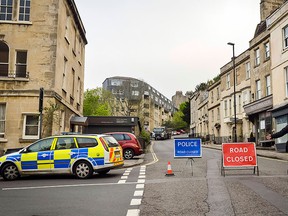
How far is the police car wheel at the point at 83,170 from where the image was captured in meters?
12.1

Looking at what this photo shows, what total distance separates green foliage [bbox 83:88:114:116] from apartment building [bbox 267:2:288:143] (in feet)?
133

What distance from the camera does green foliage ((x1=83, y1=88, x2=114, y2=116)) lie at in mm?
64250

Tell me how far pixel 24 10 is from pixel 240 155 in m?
15.7

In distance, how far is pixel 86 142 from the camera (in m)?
12.4

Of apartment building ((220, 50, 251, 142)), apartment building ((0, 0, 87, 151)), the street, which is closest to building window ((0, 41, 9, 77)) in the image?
apartment building ((0, 0, 87, 151))

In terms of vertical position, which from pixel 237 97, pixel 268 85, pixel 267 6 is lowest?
pixel 268 85

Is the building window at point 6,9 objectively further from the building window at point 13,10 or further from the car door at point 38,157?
the car door at point 38,157

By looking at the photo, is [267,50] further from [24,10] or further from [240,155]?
[24,10]

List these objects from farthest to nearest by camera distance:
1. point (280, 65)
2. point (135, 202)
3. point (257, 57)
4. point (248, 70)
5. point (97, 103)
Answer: point (97, 103) < point (248, 70) < point (257, 57) < point (280, 65) < point (135, 202)

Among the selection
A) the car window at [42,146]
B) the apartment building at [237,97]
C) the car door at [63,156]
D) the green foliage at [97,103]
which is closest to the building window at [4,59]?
the car window at [42,146]

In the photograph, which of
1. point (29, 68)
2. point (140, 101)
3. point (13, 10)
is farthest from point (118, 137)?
point (140, 101)

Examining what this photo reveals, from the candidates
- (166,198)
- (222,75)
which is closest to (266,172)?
(166,198)

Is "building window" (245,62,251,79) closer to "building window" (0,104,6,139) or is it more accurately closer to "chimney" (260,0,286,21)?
"chimney" (260,0,286,21)

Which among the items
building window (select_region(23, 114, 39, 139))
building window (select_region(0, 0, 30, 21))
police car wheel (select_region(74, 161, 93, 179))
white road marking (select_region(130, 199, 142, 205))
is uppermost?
building window (select_region(0, 0, 30, 21))
